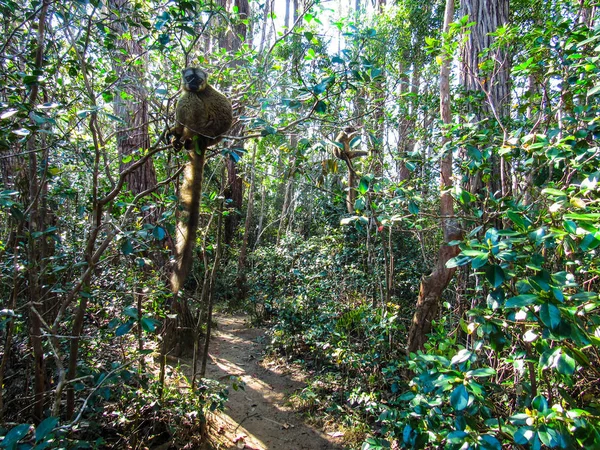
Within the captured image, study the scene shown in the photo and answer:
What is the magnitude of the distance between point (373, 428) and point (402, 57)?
722 centimetres

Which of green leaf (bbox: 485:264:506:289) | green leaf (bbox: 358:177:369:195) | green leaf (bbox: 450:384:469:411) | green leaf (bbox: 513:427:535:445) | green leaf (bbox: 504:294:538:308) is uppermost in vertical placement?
green leaf (bbox: 358:177:369:195)

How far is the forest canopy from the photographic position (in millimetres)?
1450

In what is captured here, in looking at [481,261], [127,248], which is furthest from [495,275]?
[127,248]

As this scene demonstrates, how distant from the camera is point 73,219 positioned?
10.5 ft

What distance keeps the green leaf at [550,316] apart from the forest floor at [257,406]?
257cm

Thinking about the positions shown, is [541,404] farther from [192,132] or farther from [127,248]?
[192,132]

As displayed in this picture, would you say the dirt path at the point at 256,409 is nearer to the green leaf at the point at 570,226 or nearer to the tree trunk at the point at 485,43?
the green leaf at the point at 570,226

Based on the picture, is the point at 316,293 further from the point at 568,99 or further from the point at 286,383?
the point at 568,99

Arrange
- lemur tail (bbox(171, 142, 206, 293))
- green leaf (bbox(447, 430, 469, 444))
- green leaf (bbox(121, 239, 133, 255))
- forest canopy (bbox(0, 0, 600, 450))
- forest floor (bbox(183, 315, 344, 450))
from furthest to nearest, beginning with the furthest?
forest floor (bbox(183, 315, 344, 450)), lemur tail (bbox(171, 142, 206, 293)), green leaf (bbox(121, 239, 133, 255)), forest canopy (bbox(0, 0, 600, 450)), green leaf (bbox(447, 430, 469, 444))

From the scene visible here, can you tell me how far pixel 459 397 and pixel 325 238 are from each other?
185 inches

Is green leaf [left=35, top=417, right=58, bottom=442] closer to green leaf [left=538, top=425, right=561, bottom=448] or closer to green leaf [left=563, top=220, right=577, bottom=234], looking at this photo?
green leaf [left=538, top=425, right=561, bottom=448]

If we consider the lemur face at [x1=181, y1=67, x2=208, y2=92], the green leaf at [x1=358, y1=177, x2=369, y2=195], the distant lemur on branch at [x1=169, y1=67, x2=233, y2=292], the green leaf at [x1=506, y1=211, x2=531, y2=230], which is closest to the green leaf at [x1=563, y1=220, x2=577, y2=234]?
the green leaf at [x1=506, y1=211, x2=531, y2=230]

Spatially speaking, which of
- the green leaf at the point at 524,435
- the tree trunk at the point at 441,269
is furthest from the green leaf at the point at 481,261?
the tree trunk at the point at 441,269

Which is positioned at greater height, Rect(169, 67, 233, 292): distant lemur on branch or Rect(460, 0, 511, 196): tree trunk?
Rect(460, 0, 511, 196): tree trunk
